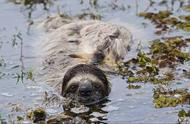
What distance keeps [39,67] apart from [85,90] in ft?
8.42

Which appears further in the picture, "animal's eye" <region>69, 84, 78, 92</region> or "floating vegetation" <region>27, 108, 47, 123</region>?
"animal's eye" <region>69, 84, 78, 92</region>

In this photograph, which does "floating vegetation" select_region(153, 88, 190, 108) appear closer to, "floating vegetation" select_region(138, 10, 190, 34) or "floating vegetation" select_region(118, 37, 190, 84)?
"floating vegetation" select_region(118, 37, 190, 84)

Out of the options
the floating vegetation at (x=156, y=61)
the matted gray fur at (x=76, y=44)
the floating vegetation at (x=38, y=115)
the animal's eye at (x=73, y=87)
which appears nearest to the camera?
the floating vegetation at (x=38, y=115)

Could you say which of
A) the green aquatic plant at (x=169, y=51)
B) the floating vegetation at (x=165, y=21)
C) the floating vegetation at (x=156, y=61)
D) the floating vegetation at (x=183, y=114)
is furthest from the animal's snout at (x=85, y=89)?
the floating vegetation at (x=165, y=21)

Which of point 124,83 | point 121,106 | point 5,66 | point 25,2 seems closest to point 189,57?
point 124,83

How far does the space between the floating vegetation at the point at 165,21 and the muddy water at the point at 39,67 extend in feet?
0.58

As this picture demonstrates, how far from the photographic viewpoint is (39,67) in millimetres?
13422

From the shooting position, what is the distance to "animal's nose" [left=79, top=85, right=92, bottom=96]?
36.3 ft

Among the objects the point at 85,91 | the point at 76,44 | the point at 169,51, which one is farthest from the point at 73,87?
the point at 169,51

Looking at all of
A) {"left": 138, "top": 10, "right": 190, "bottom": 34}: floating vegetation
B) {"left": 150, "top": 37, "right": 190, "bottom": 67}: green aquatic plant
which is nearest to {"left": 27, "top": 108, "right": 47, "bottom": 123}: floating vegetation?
{"left": 150, "top": 37, "right": 190, "bottom": 67}: green aquatic plant

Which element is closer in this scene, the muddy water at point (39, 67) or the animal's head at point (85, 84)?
the muddy water at point (39, 67)

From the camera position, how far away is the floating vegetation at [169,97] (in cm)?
1092

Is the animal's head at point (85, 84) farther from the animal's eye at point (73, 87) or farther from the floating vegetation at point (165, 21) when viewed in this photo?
the floating vegetation at point (165, 21)

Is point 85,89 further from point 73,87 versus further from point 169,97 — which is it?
point 169,97
